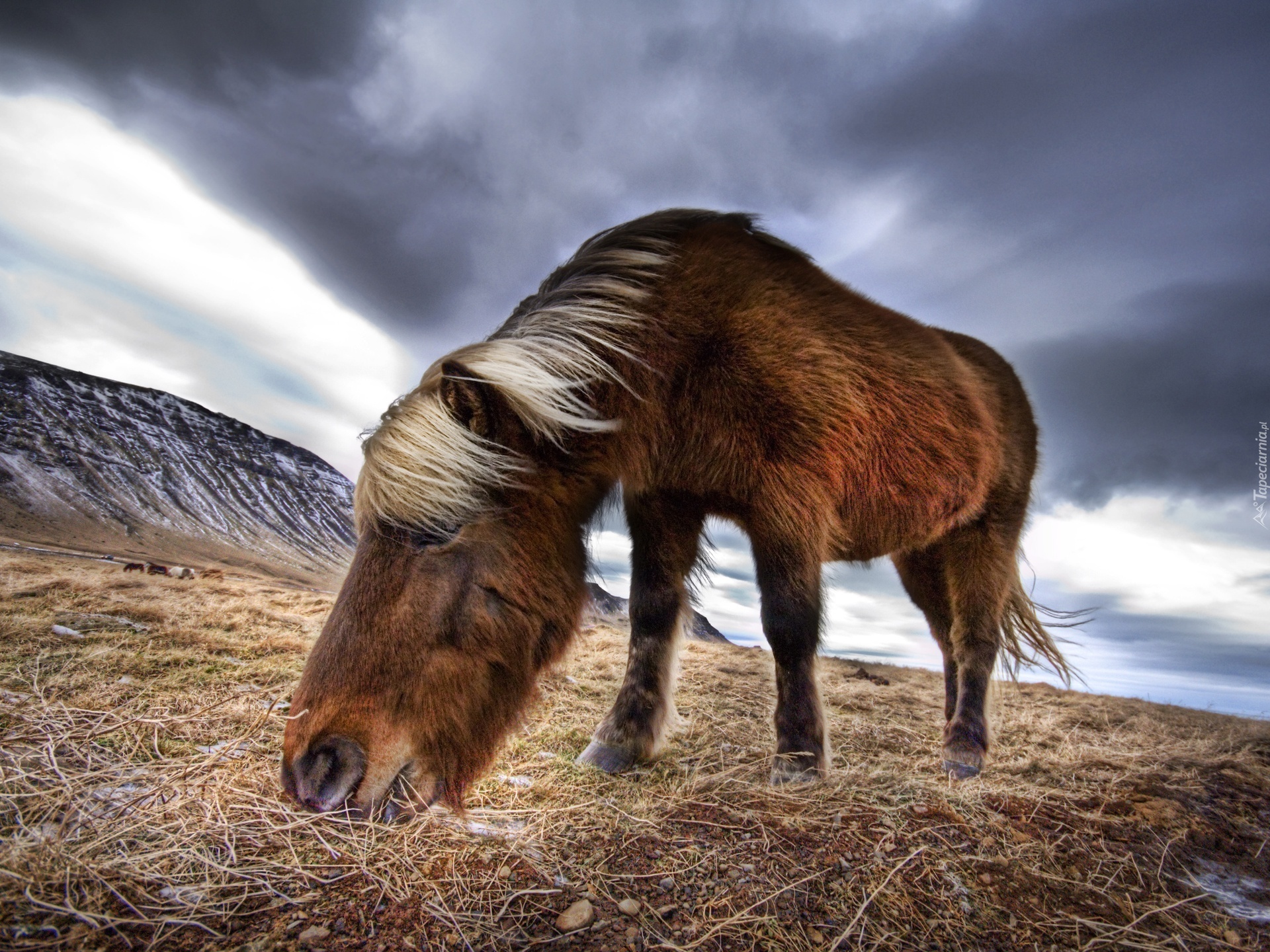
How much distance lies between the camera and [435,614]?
198cm

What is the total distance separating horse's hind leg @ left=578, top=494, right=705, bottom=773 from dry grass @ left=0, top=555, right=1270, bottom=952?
22 cm

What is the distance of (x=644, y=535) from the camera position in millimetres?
3055

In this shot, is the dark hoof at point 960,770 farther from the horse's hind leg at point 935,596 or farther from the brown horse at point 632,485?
the horse's hind leg at point 935,596

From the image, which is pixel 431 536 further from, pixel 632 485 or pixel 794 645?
pixel 794 645

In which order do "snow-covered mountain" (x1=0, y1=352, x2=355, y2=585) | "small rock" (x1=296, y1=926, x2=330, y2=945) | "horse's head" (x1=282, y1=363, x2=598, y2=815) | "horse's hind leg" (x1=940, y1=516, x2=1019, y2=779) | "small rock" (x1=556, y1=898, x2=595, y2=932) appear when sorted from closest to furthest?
"small rock" (x1=296, y1=926, x2=330, y2=945)
"small rock" (x1=556, y1=898, x2=595, y2=932)
"horse's head" (x1=282, y1=363, x2=598, y2=815)
"horse's hind leg" (x1=940, y1=516, x2=1019, y2=779)
"snow-covered mountain" (x1=0, y1=352, x2=355, y2=585)

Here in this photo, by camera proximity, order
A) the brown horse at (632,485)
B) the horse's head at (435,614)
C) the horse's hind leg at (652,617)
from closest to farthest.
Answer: the horse's head at (435,614), the brown horse at (632,485), the horse's hind leg at (652,617)

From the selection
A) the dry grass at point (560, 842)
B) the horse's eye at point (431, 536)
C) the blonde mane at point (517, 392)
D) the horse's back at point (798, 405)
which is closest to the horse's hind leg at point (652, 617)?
the dry grass at point (560, 842)

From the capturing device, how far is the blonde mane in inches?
80.7

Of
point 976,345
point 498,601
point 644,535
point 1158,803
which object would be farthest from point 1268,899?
point 976,345

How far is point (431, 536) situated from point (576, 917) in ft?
4.08

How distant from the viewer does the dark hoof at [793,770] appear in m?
2.43

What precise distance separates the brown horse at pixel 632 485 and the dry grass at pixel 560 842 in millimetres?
273

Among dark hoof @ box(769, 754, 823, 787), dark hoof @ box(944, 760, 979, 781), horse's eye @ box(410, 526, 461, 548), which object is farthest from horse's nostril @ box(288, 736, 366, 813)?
dark hoof @ box(944, 760, 979, 781)

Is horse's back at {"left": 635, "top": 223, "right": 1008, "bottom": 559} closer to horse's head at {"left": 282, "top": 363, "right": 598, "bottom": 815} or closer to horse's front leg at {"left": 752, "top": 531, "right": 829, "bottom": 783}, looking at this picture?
horse's front leg at {"left": 752, "top": 531, "right": 829, "bottom": 783}
